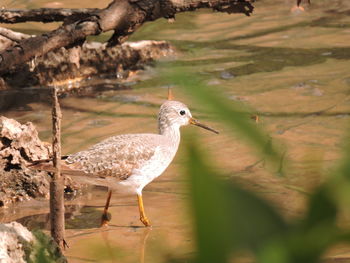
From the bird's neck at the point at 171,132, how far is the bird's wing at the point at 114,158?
361 mm

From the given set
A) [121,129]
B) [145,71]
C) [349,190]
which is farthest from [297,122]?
[349,190]

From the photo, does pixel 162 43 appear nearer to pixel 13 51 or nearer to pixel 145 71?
pixel 145 71

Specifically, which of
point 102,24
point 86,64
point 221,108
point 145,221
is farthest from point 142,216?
point 221,108

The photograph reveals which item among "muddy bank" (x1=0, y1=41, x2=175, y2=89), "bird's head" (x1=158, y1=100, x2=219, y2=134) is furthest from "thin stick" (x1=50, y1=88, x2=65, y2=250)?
"muddy bank" (x1=0, y1=41, x2=175, y2=89)

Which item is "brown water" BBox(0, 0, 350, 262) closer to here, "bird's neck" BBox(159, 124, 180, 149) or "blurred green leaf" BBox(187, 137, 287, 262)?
"bird's neck" BBox(159, 124, 180, 149)

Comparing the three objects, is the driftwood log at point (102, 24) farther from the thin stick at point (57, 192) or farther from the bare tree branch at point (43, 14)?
the thin stick at point (57, 192)

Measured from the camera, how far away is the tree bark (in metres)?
7.85

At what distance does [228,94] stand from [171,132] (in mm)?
1217

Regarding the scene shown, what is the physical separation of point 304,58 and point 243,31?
1326 mm

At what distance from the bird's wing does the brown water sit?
34 centimetres

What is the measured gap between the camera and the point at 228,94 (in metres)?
5.19

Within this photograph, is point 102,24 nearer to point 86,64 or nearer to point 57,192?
point 86,64

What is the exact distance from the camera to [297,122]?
7812 millimetres

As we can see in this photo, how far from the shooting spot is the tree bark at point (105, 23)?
7.85 m
